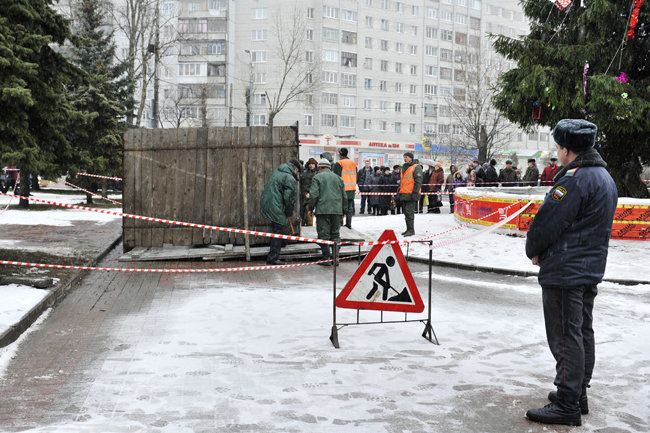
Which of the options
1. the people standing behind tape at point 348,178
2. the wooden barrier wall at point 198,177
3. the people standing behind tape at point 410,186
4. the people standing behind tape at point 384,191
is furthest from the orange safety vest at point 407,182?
the people standing behind tape at point 384,191

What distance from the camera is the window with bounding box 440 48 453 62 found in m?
77.2

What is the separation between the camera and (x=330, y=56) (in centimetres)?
6856

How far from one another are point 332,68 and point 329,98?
3384 millimetres

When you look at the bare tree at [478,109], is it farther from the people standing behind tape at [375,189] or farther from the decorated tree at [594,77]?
the decorated tree at [594,77]

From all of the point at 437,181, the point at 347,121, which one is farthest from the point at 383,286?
the point at 347,121

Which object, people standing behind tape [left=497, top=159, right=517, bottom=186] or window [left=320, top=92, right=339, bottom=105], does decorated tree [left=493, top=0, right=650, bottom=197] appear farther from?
window [left=320, top=92, right=339, bottom=105]

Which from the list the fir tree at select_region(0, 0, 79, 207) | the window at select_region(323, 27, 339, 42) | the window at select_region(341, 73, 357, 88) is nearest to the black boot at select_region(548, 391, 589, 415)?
the fir tree at select_region(0, 0, 79, 207)

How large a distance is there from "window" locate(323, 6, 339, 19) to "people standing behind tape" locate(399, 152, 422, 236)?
5637 cm

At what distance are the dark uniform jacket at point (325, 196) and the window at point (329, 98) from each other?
2242 inches

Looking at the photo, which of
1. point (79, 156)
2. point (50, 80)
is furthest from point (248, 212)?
point (50, 80)

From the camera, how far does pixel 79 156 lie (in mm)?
12031

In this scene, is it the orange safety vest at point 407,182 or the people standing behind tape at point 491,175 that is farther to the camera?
the people standing behind tape at point 491,175

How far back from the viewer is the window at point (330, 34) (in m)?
67.8

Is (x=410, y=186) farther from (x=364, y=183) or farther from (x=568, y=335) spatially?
(x=364, y=183)
